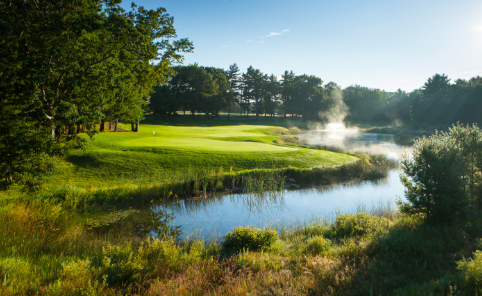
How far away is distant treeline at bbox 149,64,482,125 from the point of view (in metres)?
65.9

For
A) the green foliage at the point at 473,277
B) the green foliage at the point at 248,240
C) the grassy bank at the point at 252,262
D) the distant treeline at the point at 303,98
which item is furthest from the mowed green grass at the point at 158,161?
the distant treeline at the point at 303,98

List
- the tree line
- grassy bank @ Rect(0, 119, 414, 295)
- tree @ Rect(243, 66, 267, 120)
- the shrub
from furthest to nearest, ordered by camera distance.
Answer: tree @ Rect(243, 66, 267, 120)
the tree line
the shrub
grassy bank @ Rect(0, 119, 414, 295)

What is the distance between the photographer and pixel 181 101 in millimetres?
76500

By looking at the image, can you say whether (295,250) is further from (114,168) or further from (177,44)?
(177,44)

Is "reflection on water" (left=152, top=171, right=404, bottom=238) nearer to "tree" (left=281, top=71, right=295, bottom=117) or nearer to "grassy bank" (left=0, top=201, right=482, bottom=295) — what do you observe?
"grassy bank" (left=0, top=201, right=482, bottom=295)

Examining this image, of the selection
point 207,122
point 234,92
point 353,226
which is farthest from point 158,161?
point 234,92

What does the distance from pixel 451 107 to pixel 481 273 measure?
7776 cm

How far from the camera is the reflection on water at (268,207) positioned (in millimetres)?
10500

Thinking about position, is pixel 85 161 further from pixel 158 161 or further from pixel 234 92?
pixel 234 92

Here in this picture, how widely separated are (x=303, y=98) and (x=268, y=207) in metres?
84.1

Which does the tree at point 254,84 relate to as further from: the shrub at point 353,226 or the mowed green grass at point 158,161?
the shrub at point 353,226

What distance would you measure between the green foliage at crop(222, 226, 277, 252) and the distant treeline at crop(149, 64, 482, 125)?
63.3m

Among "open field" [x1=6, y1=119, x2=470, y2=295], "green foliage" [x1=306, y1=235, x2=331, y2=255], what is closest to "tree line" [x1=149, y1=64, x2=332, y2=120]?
"open field" [x1=6, y1=119, x2=470, y2=295]

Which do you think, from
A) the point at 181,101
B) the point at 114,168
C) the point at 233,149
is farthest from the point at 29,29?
the point at 181,101
